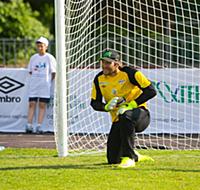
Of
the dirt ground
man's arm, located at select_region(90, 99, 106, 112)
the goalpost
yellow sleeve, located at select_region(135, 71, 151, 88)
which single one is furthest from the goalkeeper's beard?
the dirt ground

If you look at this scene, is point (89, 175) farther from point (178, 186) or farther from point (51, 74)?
point (51, 74)

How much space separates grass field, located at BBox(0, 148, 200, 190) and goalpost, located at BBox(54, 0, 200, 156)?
0.79 meters

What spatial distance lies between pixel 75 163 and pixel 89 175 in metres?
1.25

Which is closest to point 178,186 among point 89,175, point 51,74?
point 89,175

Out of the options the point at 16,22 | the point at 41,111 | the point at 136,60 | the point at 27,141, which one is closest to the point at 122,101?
the point at 27,141

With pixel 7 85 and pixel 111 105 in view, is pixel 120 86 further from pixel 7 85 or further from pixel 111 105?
pixel 7 85

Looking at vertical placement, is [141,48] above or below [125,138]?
above

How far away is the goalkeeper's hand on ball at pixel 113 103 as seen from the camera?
11.3 m

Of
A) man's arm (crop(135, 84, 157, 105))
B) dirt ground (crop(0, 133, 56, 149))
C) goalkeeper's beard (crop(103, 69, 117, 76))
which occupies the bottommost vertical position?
dirt ground (crop(0, 133, 56, 149))

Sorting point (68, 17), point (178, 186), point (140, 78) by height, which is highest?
point (68, 17)

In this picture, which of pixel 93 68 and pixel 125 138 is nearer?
pixel 125 138

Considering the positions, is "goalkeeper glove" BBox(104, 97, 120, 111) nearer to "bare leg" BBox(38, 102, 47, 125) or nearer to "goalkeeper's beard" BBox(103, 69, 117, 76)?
"goalkeeper's beard" BBox(103, 69, 117, 76)

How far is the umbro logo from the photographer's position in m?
17.0

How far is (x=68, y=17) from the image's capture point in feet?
42.7
